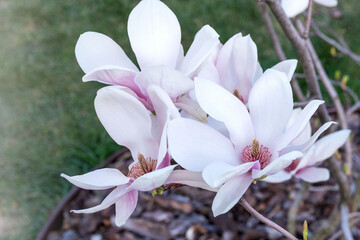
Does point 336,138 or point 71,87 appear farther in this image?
point 71,87

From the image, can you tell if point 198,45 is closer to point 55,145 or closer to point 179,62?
point 179,62

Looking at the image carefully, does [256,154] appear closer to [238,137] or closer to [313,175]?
[238,137]

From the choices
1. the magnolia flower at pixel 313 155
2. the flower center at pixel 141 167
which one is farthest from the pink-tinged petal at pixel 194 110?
the magnolia flower at pixel 313 155

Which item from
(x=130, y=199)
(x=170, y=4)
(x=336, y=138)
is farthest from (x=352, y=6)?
(x=130, y=199)

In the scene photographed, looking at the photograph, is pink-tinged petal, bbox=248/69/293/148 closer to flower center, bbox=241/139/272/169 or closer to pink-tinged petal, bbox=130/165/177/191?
flower center, bbox=241/139/272/169

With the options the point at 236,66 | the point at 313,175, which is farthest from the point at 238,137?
the point at 313,175

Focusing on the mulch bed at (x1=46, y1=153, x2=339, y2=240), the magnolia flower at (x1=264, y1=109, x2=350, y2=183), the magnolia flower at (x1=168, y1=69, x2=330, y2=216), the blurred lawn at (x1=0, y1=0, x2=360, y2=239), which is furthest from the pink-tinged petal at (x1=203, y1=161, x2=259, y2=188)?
the blurred lawn at (x1=0, y1=0, x2=360, y2=239)
